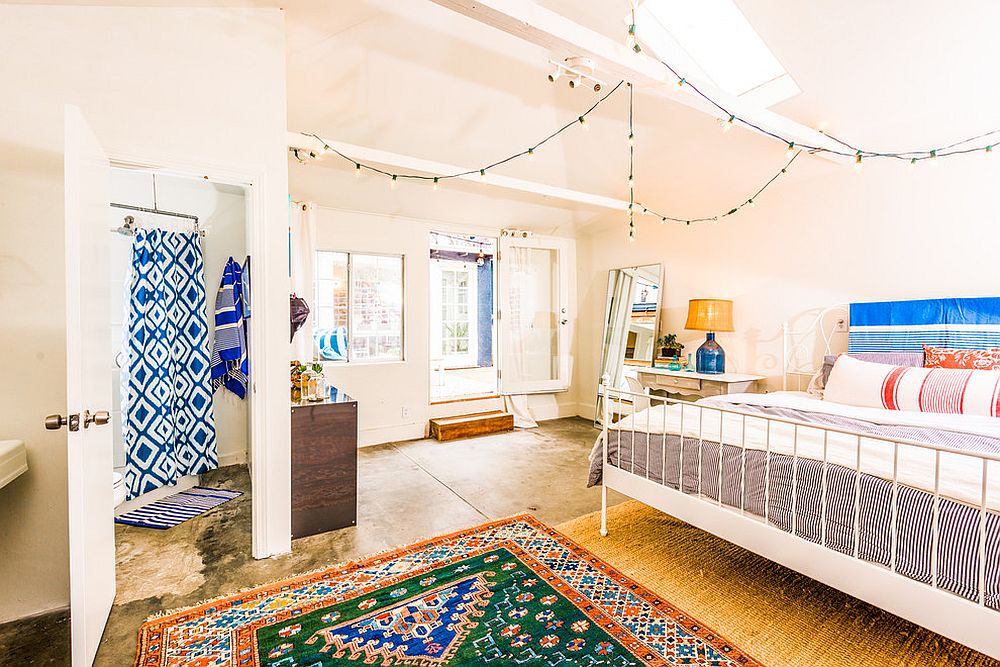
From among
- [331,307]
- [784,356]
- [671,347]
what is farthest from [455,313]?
[784,356]

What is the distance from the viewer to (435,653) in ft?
5.92

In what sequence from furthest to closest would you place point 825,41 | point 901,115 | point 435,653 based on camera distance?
point 901,115
point 825,41
point 435,653

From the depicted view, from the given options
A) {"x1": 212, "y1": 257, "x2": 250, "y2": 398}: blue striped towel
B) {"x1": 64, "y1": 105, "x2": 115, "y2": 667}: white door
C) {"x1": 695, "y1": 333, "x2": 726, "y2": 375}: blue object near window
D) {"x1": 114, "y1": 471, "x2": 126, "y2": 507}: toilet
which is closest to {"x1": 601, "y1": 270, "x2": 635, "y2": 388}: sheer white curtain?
{"x1": 695, "y1": 333, "x2": 726, "y2": 375}: blue object near window

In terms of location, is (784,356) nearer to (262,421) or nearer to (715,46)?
(715,46)

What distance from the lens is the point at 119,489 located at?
2977mm

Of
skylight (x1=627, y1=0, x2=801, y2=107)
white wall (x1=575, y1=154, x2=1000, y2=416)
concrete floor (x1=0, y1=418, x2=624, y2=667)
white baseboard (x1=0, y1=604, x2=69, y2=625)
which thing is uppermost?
skylight (x1=627, y1=0, x2=801, y2=107)

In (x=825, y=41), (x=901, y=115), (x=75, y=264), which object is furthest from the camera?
(x=901, y=115)

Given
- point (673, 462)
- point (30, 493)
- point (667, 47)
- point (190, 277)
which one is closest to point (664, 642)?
point (673, 462)

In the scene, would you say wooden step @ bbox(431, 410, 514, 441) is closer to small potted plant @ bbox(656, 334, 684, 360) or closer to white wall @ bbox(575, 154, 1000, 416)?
small potted plant @ bbox(656, 334, 684, 360)

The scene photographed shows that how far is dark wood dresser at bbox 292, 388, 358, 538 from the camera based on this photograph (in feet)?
8.91

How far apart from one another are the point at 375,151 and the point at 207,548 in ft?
8.51

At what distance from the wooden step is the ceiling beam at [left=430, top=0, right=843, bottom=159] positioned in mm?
3330

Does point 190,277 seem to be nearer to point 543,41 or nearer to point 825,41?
point 543,41

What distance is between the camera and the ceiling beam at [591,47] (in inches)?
72.1
